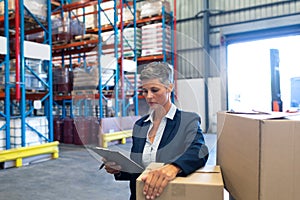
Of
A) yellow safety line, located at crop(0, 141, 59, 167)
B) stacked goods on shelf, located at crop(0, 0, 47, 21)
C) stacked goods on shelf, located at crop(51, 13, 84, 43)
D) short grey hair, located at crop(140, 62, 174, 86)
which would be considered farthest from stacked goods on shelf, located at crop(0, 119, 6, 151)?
short grey hair, located at crop(140, 62, 174, 86)

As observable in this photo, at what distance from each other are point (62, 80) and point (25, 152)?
2.85 m

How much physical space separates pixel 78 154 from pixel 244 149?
5.48 metres

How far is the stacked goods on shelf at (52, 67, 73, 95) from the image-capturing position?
7.32 meters

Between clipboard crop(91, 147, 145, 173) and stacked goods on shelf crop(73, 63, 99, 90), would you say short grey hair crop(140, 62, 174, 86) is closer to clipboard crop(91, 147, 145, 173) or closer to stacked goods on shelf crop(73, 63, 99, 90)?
clipboard crop(91, 147, 145, 173)

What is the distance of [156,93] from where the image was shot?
1.40m

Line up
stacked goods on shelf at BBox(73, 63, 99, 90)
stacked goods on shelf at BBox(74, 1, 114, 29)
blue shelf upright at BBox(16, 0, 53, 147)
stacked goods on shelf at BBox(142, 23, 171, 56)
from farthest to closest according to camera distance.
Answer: stacked goods on shelf at BBox(74, 1, 114, 29) → blue shelf upright at BBox(16, 0, 53, 147) → stacked goods on shelf at BBox(73, 63, 99, 90) → stacked goods on shelf at BBox(142, 23, 171, 56)

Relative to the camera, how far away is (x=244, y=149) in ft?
3.20

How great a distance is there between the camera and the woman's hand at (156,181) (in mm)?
984

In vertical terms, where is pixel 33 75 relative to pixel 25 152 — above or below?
above

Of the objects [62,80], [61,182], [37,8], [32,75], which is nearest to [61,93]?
[62,80]

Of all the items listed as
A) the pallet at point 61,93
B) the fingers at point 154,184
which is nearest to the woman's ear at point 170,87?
the fingers at point 154,184

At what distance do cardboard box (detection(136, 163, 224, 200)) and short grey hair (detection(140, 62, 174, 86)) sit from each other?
0.50 meters

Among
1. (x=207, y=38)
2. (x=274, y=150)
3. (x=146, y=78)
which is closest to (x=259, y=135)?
(x=274, y=150)

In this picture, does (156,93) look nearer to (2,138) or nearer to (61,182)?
(61,182)
